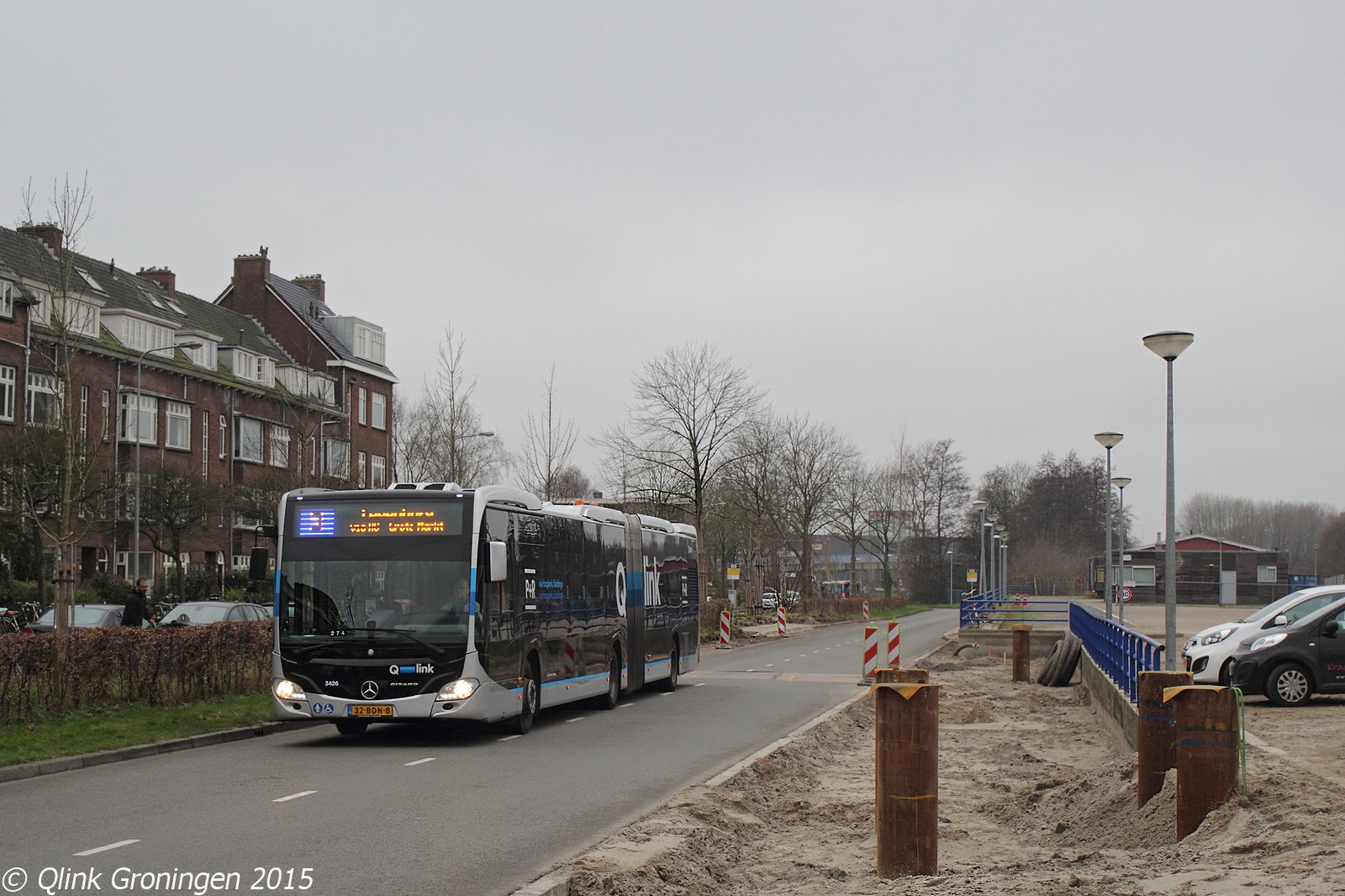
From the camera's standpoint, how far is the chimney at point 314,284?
69562 millimetres

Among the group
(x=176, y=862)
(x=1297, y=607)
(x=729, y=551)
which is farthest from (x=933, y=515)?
(x=176, y=862)

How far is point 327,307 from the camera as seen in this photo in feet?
226

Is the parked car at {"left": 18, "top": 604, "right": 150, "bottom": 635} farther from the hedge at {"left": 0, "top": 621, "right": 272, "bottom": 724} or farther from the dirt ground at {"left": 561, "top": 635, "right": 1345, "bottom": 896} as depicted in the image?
the dirt ground at {"left": 561, "top": 635, "right": 1345, "bottom": 896}

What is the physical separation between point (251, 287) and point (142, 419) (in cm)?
1748

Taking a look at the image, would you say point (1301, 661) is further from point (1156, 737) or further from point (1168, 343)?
point (1156, 737)

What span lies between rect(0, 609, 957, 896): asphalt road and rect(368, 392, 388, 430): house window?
4951 cm

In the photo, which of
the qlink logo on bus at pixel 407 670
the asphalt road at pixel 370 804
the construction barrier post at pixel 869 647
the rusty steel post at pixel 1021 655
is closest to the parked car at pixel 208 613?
the asphalt road at pixel 370 804

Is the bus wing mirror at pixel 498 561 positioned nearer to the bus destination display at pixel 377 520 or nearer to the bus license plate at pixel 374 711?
the bus destination display at pixel 377 520

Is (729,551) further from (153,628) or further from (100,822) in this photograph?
(100,822)

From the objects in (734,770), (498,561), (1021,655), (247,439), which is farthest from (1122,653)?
(247,439)

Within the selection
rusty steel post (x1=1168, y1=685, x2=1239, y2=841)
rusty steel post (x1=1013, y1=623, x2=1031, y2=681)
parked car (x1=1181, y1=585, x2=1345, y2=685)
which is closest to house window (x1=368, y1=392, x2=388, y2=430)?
rusty steel post (x1=1013, y1=623, x2=1031, y2=681)

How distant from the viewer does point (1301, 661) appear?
18188 millimetres

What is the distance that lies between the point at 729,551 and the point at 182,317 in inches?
1163

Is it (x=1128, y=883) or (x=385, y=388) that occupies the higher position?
(x=385, y=388)
